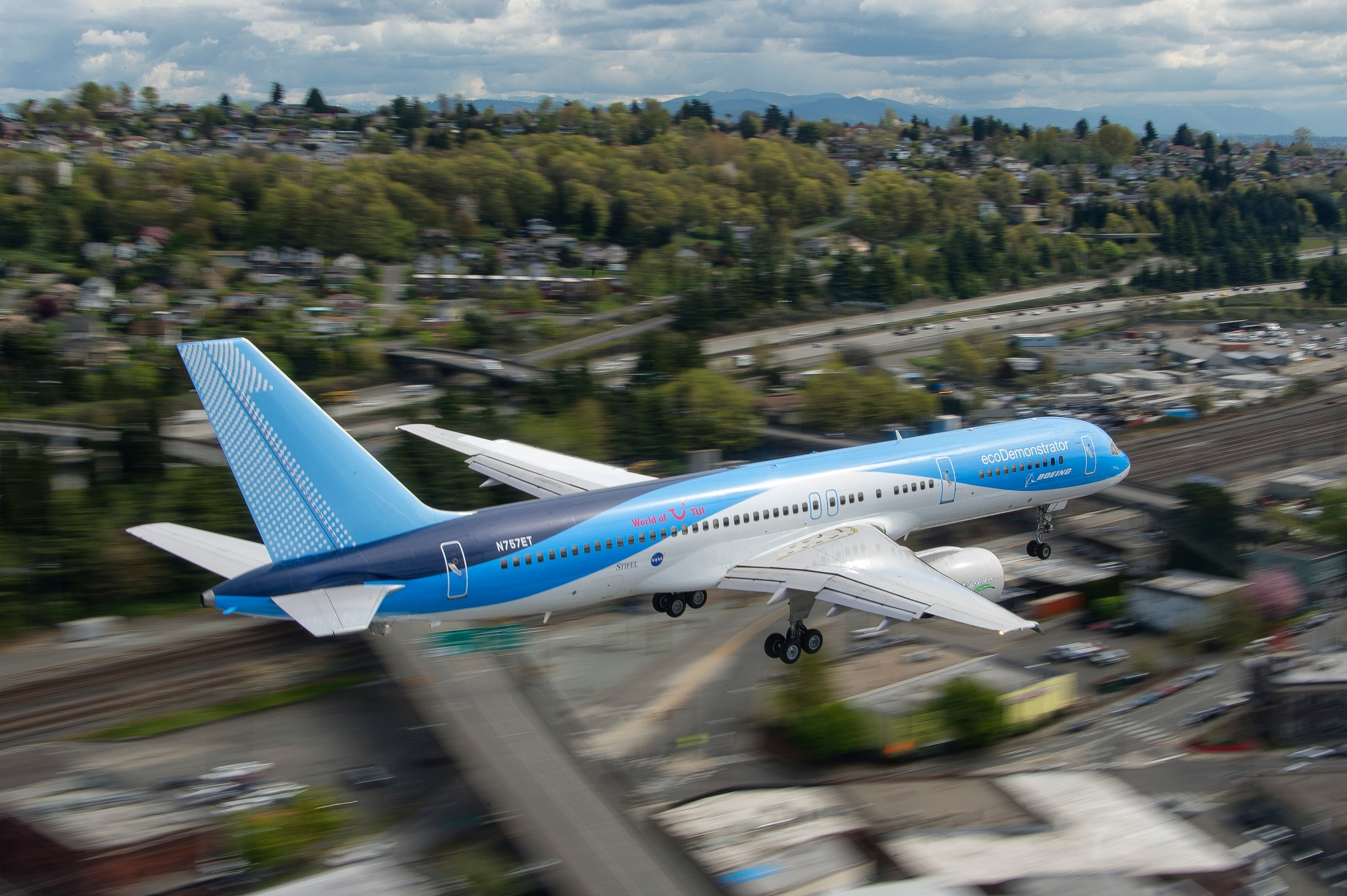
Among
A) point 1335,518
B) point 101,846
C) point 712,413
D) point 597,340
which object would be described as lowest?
point 101,846

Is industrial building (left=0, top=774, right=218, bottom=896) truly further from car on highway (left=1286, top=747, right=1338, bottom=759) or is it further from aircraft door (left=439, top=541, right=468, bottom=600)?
car on highway (left=1286, top=747, right=1338, bottom=759)

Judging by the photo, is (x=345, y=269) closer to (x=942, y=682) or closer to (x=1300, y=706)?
(x=942, y=682)

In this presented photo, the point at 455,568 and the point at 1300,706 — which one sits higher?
the point at 455,568

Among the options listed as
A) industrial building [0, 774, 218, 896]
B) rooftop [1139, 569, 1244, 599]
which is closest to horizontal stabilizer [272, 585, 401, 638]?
industrial building [0, 774, 218, 896]

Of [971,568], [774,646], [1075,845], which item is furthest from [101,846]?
[971,568]

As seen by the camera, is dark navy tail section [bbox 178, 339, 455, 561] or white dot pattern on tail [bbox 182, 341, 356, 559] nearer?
white dot pattern on tail [bbox 182, 341, 356, 559]

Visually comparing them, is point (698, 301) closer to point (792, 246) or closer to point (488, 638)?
point (792, 246)

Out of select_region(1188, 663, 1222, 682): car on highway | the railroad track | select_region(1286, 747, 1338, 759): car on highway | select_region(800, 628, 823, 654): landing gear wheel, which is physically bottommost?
select_region(1286, 747, 1338, 759): car on highway
